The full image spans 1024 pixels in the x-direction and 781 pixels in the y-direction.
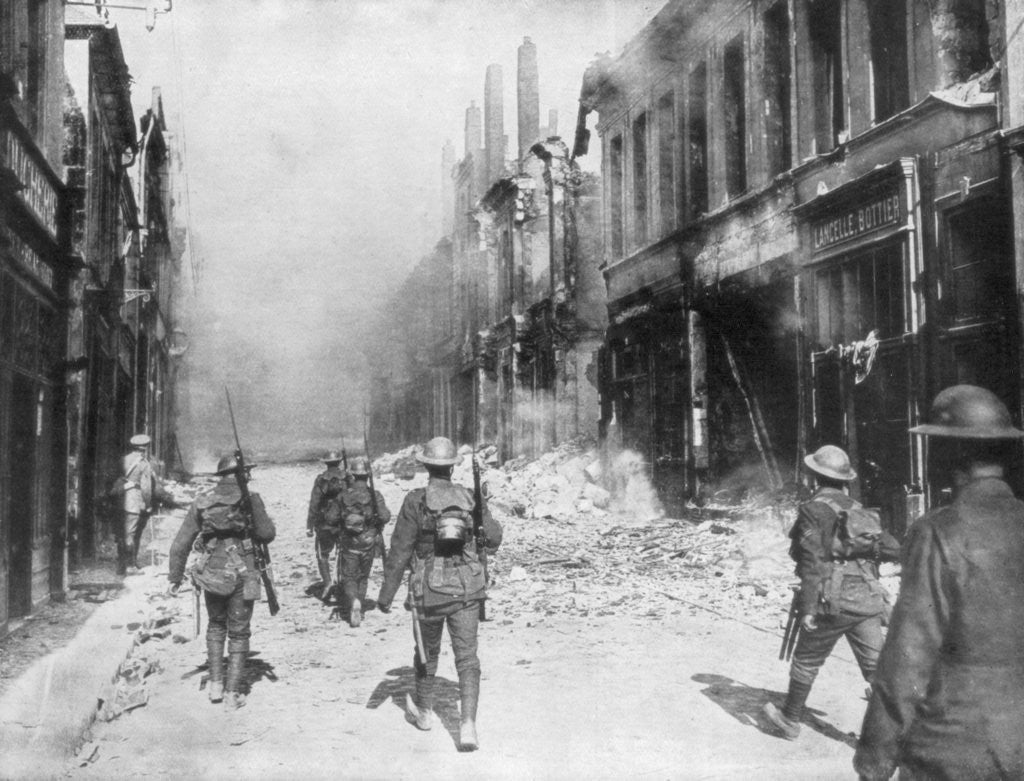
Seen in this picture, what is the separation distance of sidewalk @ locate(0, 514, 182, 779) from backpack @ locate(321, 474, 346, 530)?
192 centimetres

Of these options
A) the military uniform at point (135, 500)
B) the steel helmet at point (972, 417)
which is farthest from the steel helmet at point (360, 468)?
the steel helmet at point (972, 417)

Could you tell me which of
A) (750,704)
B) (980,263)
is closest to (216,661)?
(750,704)

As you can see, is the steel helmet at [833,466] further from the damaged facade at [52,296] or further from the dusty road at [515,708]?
the damaged facade at [52,296]

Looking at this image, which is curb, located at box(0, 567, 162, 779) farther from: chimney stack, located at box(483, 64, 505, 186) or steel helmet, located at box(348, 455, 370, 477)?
chimney stack, located at box(483, 64, 505, 186)

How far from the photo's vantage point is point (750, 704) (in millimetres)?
5934

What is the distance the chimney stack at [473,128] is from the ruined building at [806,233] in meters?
18.6

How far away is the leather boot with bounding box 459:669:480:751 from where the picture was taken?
4.98 metres

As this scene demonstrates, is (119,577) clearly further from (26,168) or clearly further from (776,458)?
(776,458)

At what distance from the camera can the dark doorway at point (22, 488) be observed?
28.2ft

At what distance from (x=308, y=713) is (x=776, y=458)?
10302 millimetres

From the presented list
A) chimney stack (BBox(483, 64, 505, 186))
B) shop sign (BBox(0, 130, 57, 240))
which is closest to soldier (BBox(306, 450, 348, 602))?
shop sign (BBox(0, 130, 57, 240))

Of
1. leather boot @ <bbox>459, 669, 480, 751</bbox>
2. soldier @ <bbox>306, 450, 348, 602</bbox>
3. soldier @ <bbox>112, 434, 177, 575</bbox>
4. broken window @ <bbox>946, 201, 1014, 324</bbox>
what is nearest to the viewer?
leather boot @ <bbox>459, 669, 480, 751</bbox>

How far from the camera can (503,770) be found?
15.5 ft

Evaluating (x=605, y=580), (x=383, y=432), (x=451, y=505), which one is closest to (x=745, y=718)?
(x=451, y=505)
